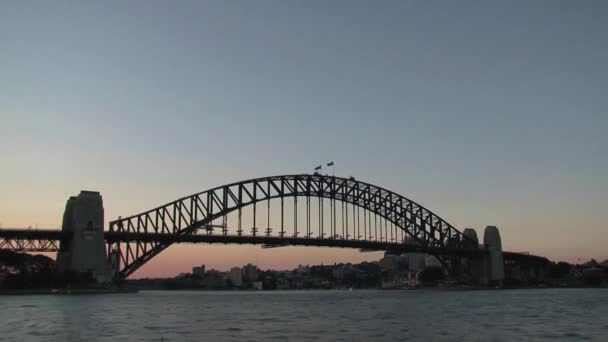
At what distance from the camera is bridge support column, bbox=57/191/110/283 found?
83.4 m

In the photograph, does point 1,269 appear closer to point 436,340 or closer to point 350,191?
point 350,191

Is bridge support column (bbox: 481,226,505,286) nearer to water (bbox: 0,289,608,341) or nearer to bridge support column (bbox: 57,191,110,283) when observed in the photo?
bridge support column (bbox: 57,191,110,283)

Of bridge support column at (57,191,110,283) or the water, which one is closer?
the water

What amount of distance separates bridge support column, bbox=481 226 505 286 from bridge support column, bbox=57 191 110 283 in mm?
77759

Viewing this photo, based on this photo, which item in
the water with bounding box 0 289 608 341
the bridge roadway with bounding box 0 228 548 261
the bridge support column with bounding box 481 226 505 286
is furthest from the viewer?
the bridge support column with bounding box 481 226 505 286

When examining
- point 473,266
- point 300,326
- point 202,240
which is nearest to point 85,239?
point 202,240

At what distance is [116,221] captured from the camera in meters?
93.4

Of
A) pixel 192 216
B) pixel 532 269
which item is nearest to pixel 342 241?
pixel 192 216

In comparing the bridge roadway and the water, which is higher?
the bridge roadway

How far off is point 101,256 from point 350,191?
159ft

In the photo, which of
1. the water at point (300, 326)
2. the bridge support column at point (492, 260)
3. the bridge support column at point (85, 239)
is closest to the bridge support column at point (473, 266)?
the bridge support column at point (492, 260)

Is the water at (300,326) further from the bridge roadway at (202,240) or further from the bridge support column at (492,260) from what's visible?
the bridge support column at (492,260)

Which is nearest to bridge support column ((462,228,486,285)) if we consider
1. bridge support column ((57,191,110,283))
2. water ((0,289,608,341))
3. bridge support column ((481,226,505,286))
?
bridge support column ((481,226,505,286))

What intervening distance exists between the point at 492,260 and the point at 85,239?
81.9 m
